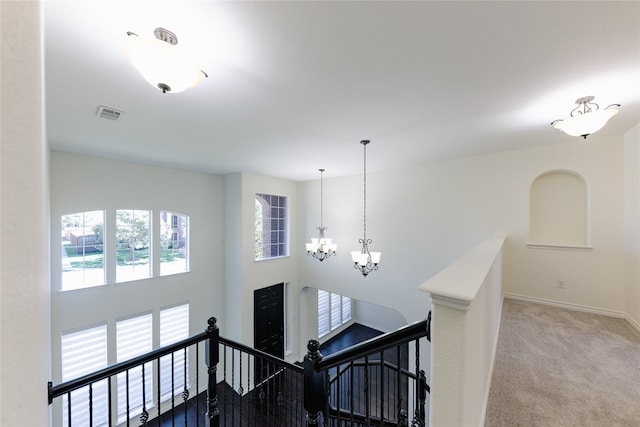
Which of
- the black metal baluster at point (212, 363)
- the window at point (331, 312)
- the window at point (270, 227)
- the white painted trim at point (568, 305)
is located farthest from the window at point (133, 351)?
the white painted trim at point (568, 305)

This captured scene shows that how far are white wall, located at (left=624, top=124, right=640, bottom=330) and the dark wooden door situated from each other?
6.21m

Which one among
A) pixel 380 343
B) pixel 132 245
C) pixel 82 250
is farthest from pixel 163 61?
pixel 132 245

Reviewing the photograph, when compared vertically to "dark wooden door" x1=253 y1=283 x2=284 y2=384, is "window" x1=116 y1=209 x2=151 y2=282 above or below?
above

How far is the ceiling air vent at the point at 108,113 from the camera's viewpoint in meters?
2.47

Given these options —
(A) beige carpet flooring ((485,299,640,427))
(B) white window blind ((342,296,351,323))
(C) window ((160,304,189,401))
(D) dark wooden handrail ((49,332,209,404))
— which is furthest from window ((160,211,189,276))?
(A) beige carpet flooring ((485,299,640,427))

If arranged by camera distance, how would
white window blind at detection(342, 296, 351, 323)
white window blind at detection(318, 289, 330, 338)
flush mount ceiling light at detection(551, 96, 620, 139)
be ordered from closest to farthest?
1. flush mount ceiling light at detection(551, 96, 620, 139)
2. white window blind at detection(318, 289, 330, 338)
3. white window blind at detection(342, 296, 351, 323)

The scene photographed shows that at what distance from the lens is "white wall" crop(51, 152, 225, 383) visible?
3.98m

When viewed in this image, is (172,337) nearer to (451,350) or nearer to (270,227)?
(270,227)

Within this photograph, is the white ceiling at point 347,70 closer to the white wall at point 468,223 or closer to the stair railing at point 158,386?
the white wall at point 468,223

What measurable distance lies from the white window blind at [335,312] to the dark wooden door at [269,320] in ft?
7.35

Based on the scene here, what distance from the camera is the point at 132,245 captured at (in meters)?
4.86

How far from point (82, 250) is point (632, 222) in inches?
321

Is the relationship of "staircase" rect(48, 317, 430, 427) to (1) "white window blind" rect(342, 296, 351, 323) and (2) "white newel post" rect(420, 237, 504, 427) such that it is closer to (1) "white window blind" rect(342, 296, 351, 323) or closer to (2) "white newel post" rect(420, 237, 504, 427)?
(2) "white newel post" rect(420, 237, 504, 427)

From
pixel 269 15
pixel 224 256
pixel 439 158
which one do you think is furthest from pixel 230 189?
pixel 269 15
